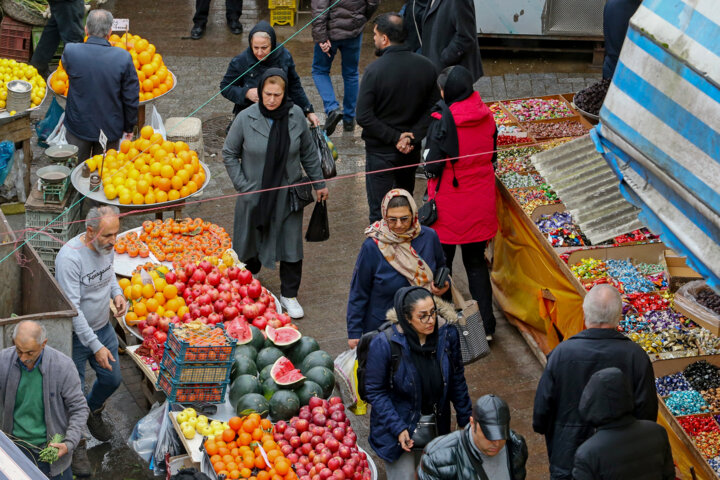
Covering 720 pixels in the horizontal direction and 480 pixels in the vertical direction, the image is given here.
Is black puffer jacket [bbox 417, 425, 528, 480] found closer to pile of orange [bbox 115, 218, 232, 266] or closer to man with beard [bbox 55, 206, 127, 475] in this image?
man with beard [bbox 55, 206, 127, 475]

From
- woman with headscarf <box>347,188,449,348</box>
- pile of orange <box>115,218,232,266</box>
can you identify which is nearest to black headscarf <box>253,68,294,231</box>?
pile of orange <box>115,218,232,266</box>

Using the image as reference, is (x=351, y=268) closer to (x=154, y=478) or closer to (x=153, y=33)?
(x=154, y=478)

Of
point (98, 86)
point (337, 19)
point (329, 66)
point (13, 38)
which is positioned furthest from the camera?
point (13, 38)

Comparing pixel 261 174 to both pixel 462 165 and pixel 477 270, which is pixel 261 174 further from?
pixel 477 270

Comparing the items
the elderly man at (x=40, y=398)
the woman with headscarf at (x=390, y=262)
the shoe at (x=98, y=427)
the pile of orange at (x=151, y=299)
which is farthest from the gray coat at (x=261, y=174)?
the elderly man at (x=40, y=398)

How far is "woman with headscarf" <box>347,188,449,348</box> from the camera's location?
6148 millimetres

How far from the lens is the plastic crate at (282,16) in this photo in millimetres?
13859

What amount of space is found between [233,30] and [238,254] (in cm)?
662

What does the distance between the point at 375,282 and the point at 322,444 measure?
112 cm

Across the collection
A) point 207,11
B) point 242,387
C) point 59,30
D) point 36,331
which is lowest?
point 207,11

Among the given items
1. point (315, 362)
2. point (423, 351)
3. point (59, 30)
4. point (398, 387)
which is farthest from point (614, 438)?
point (59, 30)

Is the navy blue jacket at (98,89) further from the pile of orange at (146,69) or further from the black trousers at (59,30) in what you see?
the black trousers at (59,30)

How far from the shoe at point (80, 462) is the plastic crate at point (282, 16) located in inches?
349

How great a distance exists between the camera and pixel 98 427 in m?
6.70
